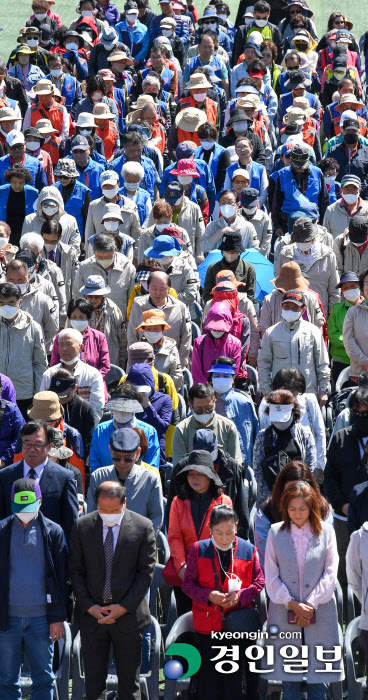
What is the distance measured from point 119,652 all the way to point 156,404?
2.49 meters

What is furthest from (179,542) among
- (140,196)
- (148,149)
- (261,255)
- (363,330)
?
(148,149)

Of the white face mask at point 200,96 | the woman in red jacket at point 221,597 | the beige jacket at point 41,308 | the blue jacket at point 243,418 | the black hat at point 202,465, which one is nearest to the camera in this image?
the woman in red jacket at point 221,597

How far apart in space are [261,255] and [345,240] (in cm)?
83

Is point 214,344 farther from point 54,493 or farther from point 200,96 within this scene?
point 200,96

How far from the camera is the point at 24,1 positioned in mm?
29031

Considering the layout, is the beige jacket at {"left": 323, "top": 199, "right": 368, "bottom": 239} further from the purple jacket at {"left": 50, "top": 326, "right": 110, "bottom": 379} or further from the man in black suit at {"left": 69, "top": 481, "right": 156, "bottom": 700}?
the man in black suit at {"left": 69, "top": 481, "right": 156, "bottom": 700}

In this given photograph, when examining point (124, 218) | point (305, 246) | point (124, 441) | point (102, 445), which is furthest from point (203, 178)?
point (124, 441)

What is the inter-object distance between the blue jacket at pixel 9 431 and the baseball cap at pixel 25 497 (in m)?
1.79

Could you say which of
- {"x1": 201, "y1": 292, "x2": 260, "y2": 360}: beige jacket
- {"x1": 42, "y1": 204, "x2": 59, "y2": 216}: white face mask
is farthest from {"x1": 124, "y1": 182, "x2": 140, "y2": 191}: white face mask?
{"x1": 201, "y1": 292, "x2": 260, "y2": 360}: beige jacket

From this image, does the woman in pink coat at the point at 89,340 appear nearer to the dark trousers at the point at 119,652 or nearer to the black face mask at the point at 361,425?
the black face mask at the point at 361,425

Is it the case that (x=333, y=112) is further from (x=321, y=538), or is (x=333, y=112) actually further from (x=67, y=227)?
(x=321, y=538)

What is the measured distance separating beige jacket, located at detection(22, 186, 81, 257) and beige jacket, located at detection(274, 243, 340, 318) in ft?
6.99

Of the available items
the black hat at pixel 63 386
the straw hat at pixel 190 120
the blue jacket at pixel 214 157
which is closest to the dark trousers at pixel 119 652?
the black hat at pixel 63 386

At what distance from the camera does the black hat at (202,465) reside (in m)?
8.12
